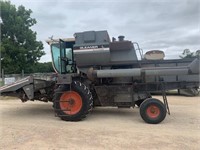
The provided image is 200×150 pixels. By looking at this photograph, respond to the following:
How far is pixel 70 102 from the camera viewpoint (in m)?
7.36

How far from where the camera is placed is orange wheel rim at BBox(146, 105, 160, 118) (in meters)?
6.82

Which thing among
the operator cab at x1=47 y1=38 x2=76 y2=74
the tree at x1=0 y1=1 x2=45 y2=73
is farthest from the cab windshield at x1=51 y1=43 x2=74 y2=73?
the tree at x1=0 y1=1 x2=45 y2=73

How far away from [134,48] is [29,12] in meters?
26.3

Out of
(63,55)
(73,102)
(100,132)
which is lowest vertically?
(100,132)

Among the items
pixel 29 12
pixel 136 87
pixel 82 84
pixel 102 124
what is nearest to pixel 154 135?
pixel 102 124

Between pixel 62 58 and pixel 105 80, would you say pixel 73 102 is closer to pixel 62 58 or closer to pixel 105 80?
pixel 105 80

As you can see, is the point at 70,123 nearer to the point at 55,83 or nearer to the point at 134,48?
the point at 55,83

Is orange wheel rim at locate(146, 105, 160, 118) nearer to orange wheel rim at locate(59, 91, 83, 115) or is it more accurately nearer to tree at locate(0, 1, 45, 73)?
orange wheel rim at locate(59, 91, 83, 115)

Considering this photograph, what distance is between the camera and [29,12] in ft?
102

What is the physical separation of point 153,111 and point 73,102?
7.60 ft

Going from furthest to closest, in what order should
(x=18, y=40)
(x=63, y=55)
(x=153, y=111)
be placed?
(x=18, y=40)
(x=63, y=55)
(x=153, y=111)

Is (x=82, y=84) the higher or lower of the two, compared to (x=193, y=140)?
higher

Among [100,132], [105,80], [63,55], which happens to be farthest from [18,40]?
[100,132]

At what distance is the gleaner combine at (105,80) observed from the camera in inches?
284
